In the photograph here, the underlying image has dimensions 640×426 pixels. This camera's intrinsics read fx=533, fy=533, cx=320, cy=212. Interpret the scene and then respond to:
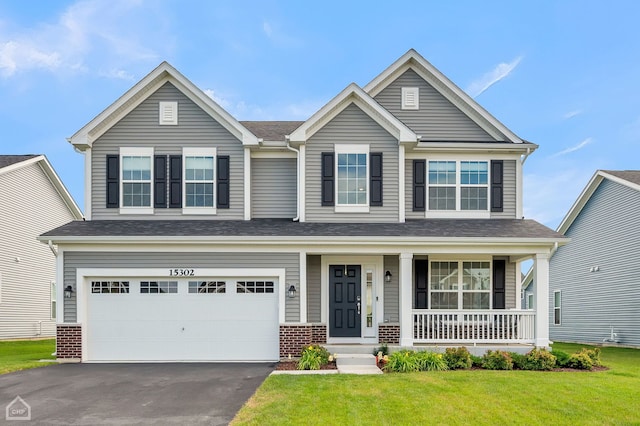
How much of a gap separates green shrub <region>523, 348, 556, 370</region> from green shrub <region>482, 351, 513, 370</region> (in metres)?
0.38

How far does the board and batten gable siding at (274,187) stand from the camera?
15.8 meters

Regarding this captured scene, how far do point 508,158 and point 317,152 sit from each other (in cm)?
579

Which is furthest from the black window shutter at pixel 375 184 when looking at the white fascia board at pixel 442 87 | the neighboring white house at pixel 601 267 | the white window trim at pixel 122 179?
Answer: the neighboring white house at pixel 601 267

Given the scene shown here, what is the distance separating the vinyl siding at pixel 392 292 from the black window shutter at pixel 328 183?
2.34 meters

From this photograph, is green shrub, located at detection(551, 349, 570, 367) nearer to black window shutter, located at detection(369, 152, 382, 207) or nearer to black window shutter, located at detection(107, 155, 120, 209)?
black window shutter, located at detection(369, 152, 382, 207)

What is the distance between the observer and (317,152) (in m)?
15.1

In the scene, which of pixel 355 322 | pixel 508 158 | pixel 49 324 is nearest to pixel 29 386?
pixel 355 322

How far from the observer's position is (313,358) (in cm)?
1244

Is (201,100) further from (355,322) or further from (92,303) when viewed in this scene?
(355,322)

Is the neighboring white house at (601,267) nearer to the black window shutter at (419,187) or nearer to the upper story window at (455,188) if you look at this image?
the upper story window at (455,188)

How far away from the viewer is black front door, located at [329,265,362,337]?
15.1 m

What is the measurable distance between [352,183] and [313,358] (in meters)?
5.13

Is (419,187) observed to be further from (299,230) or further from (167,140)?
(167,140)

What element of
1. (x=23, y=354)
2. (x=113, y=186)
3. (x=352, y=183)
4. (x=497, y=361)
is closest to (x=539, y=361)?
(x=497, y=361)
